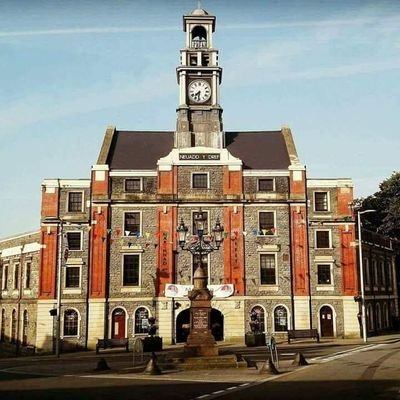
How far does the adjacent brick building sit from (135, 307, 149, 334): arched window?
8 cm

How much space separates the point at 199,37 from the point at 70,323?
27.7 meters

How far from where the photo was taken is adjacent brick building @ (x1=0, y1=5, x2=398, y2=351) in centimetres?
4222

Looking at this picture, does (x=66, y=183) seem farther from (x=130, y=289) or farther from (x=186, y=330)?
(x=186, y=330)

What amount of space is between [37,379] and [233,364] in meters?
8.29

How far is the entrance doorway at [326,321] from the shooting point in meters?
42.8

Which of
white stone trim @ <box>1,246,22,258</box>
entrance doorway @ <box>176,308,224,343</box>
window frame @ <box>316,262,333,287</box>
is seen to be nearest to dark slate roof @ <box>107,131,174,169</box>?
entrance doorway @ <box>176,308,224,343</box>

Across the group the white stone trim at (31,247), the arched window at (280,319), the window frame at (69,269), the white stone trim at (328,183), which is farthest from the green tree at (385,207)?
the white stone trim at (31,247)

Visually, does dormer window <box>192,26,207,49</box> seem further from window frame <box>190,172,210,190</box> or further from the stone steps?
the stone steps

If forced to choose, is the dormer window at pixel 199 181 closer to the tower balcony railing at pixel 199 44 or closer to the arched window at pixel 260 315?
the arched window at pixel 260 315

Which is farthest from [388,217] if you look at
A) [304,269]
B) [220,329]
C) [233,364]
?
[233,364]

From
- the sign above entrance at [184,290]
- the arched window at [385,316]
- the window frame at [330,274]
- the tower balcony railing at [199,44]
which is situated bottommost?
the arched window at [385,316]

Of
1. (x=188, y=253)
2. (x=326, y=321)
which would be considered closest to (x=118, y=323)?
(x=188, y=253)

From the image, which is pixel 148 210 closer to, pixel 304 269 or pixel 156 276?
pixel 156 276

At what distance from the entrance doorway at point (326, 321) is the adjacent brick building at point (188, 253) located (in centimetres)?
8
